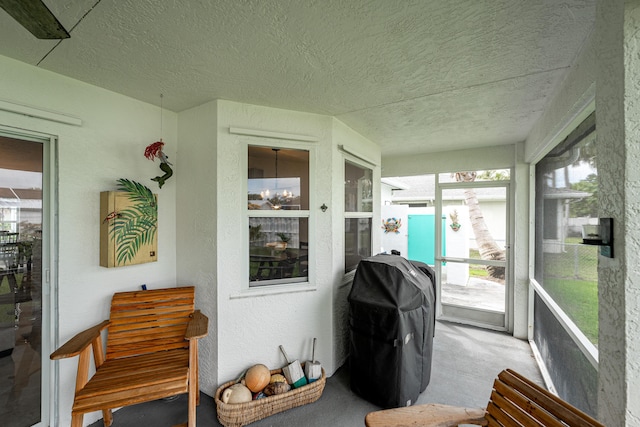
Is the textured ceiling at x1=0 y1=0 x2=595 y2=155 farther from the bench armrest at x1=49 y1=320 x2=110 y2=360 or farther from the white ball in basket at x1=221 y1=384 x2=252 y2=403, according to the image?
the white ball in basket at x1=221 y1=384 x2=252 y2=403

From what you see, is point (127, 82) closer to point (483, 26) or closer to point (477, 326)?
point (483, 26)

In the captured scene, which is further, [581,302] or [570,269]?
[570,269]

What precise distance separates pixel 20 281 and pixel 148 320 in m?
0.83

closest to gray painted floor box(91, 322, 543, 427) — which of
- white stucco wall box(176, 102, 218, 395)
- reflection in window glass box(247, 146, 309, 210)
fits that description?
white stucco wall box(176, 102, 218, 395)

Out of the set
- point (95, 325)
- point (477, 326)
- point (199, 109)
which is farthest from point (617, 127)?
point (477, 326)

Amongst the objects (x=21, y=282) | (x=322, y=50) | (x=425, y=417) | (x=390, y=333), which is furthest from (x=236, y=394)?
(x=322, y=50)

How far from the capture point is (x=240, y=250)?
2180 millimetres

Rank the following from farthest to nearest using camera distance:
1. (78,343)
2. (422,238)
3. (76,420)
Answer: (422,238) → (78,343) → (76,420)

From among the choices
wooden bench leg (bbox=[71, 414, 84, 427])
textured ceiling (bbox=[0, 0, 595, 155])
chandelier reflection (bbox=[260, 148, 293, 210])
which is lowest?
wooden bench leg (bbox=[71, 414, 84, 427])

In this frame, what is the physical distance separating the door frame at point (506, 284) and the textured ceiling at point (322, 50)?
152cm

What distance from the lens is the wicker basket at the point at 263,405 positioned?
1777mm

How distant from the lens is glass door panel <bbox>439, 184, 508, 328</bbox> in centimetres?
359

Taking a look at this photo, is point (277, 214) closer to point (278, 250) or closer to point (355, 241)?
point (278, 250)

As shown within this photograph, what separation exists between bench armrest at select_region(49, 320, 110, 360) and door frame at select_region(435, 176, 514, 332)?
13.3 feet
